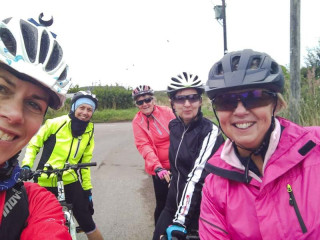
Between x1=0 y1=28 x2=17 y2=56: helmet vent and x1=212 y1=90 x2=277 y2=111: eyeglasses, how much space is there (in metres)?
1.32

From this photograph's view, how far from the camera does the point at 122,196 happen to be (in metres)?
6.00

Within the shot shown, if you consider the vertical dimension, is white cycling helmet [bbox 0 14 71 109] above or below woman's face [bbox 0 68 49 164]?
above

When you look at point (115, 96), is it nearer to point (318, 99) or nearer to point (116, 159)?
point (116, 159)

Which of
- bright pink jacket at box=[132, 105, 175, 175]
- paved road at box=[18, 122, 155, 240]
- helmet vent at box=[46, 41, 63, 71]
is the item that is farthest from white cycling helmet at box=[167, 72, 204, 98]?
paved road at box=[18, 122, 155, 240]

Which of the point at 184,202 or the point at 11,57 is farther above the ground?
the point at 11,57

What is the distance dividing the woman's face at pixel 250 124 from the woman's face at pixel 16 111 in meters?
1.23

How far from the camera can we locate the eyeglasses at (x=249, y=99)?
1.79 m

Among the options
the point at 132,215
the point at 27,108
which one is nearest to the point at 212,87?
the point at 27,108

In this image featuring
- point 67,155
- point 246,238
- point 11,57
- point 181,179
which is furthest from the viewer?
point 67,155

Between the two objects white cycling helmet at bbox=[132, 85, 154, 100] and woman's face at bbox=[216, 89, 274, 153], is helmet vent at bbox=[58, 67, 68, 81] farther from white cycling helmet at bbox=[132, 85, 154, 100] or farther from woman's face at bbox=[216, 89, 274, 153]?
white cycling helmet at bbox=[132, 85, 154, 100]

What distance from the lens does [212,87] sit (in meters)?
1.94

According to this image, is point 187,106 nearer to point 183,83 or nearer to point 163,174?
point 183,83

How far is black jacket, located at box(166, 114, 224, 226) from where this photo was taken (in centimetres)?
229

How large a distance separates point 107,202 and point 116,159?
3701 mm
